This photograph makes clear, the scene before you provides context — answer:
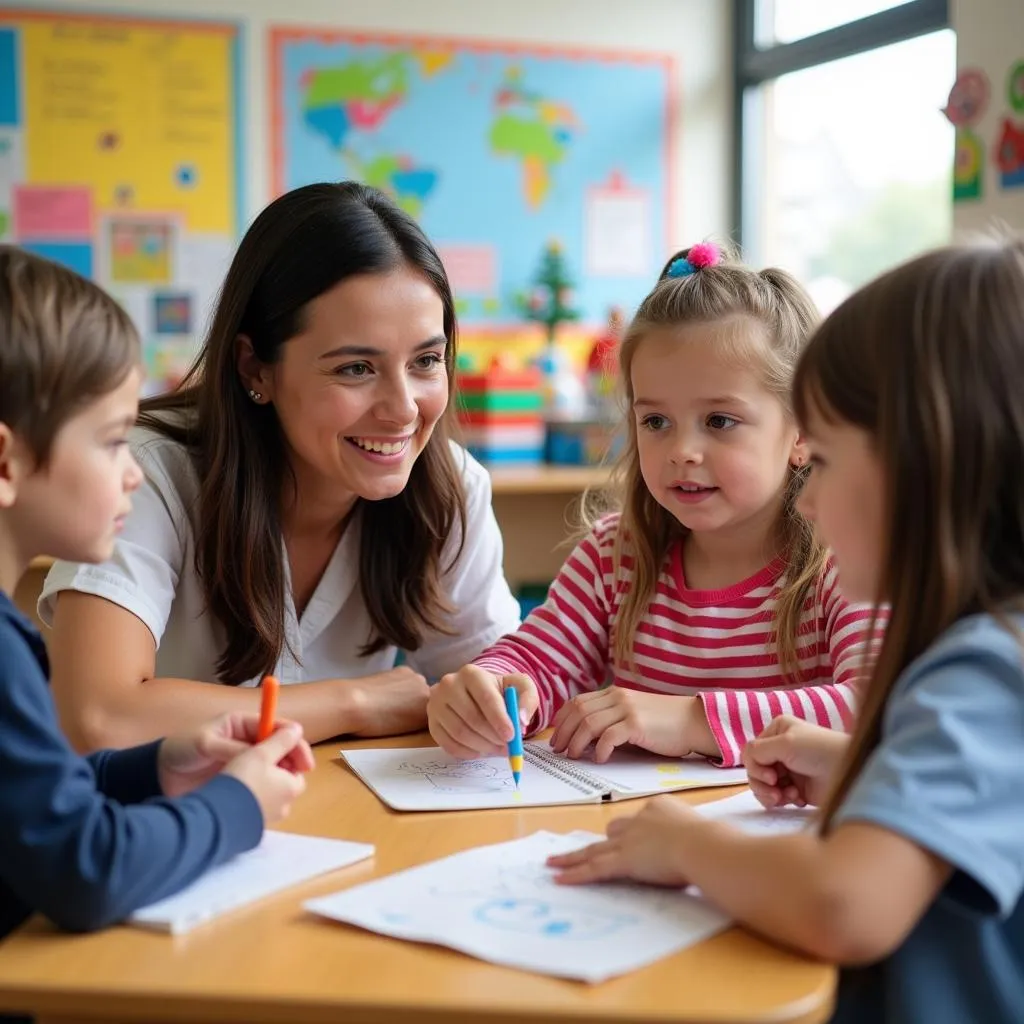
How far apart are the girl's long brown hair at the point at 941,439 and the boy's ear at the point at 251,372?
901 mm

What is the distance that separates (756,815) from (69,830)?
1.86ft

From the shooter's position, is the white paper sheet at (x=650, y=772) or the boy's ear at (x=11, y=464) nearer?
the boy's ear at (x=11, y=464)

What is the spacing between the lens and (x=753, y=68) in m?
4.05

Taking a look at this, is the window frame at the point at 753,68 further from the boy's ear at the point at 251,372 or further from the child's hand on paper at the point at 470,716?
the child's hand on paper at the point at 470,716

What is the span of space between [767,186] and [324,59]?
135cm

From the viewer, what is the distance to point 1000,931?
0.96 metres

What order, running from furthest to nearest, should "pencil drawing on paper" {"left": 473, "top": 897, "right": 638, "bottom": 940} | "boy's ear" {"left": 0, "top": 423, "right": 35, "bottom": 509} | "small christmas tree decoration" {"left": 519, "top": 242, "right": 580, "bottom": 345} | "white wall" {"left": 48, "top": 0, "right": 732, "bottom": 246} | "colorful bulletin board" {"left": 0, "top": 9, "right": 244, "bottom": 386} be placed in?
1. "small christmas tree decoration" {"left": 519, "top": 242, "right": 580, "bottom": 345}
2. "white wall" {"left": 48, "top": 0, "right": 732, "bottom": 246}
3. "colorful bulletin board" {"left": 0, "top": 9, "right": 244, "bottom": 386}
4. "boy's ear" {"left": 0, "top": 423, "right": 35, "bottom": 509}
5. "pencil drawing on paper" {"left": 473, "top": 897, "right": 638, "bottom": 940}

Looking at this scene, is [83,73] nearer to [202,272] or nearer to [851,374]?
[202,272]

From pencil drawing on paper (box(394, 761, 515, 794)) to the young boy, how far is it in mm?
186

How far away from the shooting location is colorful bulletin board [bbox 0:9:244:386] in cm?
363

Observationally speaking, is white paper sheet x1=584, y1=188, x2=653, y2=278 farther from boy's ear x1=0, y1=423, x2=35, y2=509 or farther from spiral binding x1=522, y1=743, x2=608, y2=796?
boy's ear x1=0, y1=423, x2=35, y2=509

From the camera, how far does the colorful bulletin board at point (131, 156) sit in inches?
143

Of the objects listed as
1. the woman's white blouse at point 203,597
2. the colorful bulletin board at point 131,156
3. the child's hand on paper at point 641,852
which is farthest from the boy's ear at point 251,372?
the colorful bulletin board at point 131,156

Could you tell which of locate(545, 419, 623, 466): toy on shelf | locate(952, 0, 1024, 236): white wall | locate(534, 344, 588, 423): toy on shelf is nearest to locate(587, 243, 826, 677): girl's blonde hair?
locate(952, 0, 1024, 236): white wall
